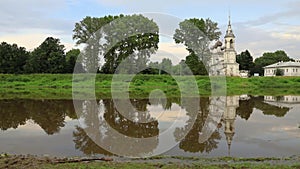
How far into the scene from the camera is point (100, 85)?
44.3 m

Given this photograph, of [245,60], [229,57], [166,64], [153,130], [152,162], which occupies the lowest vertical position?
[152,162]

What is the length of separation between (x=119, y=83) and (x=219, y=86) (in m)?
→ 13.5

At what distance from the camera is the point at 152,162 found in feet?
28.9

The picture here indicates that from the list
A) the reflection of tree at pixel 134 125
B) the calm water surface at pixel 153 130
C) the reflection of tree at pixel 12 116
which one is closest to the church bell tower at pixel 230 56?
the calm water surface at pixel 153 130

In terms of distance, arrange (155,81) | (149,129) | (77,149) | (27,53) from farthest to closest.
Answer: (27,53) → (155,81) → (149,129) → (77,149)

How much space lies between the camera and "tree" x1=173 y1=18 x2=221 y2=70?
4581 centimetres

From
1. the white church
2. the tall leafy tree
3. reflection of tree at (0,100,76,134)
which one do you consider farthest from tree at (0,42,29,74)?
reflection of tree at (0,100,76,134)

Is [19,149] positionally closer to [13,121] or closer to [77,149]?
[77,149]

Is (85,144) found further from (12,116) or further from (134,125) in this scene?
(12,116)

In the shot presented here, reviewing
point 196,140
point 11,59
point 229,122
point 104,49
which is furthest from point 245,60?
point 196,140

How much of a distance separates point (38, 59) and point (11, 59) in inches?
234

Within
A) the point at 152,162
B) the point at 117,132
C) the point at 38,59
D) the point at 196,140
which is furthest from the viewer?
the point at 38,59

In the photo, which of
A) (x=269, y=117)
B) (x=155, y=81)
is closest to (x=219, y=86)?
(x=155, y=81)

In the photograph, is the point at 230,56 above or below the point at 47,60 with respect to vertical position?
above
